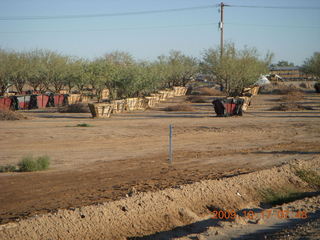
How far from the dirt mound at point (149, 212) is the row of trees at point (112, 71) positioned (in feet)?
74.1

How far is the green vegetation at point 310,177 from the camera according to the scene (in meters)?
11.7

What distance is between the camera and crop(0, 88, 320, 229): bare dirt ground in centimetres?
959

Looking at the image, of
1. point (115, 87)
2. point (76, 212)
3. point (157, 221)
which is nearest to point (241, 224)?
point (157, 221)

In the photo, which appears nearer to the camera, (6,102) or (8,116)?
(8,116)

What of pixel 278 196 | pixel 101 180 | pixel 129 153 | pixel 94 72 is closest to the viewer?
pixel 278 196

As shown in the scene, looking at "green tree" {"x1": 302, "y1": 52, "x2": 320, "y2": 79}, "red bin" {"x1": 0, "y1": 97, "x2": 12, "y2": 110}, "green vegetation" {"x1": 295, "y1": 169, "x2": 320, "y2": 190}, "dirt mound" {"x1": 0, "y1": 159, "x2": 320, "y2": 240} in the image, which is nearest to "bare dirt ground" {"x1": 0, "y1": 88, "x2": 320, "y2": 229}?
"dirt mound" {"x1": 0, "y1": 159, "x2": 320, "y2": 240}

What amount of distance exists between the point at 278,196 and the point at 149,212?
353 centimetres

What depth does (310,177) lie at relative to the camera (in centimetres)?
1181

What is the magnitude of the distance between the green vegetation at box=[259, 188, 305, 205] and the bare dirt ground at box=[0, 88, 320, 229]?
1299mm

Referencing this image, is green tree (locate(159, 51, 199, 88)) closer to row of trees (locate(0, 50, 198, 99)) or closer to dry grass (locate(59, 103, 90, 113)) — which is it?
row of trees (locate(0, 50, 198, 99))

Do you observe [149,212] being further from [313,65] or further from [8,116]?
[313,65]

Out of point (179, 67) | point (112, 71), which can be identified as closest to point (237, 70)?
point (112, 71)
